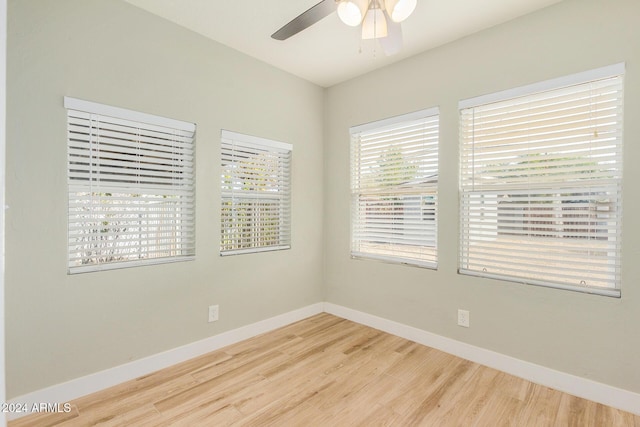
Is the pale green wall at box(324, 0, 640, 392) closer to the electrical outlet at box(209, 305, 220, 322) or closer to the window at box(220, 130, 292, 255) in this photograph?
the window at box(220, 130, 292, 255)

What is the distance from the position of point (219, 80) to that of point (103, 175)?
47.5 inches

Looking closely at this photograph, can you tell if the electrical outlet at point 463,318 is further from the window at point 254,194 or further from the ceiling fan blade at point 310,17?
the ceiling fan blade at point 310,17

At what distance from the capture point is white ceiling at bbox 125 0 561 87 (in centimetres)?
222

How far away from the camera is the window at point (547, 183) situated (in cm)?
203

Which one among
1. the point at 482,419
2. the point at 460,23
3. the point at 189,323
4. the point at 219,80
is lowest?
the point at 482,419

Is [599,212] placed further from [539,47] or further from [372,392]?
[372,392]

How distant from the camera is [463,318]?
2604 mm

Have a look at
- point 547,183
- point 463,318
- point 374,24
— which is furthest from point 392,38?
point 463,318

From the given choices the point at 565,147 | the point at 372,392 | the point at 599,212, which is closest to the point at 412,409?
the point at 372,392

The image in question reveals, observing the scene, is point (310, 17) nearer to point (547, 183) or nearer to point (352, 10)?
point (352, 10)

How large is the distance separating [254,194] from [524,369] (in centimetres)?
256

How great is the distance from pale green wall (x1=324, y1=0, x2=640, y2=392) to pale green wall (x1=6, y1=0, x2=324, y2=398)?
1016 millimetres

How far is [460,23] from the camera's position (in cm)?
241

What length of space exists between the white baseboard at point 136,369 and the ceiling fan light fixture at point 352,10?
2.52 m
